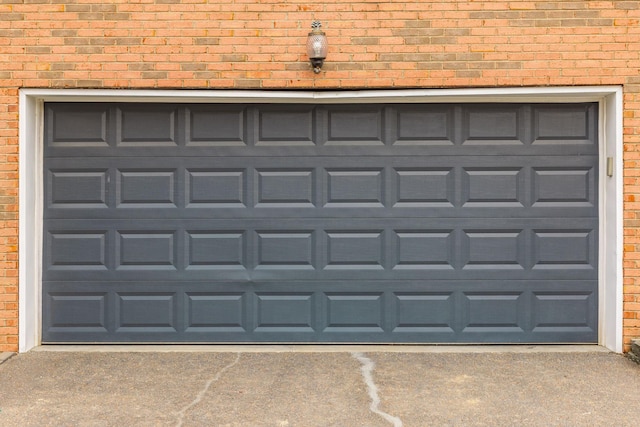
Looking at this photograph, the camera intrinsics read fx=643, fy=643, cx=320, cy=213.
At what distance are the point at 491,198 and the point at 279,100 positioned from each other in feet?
6.92

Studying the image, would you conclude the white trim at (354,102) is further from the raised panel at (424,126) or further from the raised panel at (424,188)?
the raised panel at (424,188)

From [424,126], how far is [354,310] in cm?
180

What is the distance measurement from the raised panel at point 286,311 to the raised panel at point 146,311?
81cm

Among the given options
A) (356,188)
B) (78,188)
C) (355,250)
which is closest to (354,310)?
(355,250)

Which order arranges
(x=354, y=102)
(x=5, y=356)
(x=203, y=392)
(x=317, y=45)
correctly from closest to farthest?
(x=203, y=392), (x=317, y=45), (x=5, y=356), (x=354, y=102)

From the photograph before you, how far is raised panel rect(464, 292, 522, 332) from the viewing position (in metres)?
5.86

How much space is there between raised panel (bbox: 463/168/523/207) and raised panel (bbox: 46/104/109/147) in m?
3.32

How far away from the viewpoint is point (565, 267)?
5840 millimetres

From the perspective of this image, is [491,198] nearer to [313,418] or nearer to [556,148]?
[556,148]

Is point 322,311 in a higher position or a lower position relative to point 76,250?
lower

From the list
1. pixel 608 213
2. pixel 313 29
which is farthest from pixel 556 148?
pixel 313 29

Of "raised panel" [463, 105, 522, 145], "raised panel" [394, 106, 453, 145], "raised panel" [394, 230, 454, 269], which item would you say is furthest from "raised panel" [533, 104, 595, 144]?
"raised panel" [394, 230, 454, 269]

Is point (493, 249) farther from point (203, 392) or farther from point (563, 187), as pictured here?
point (203, 392)

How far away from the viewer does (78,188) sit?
5859 millimetres
